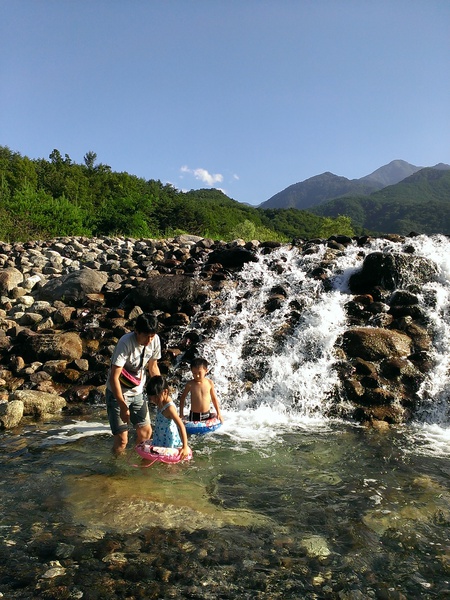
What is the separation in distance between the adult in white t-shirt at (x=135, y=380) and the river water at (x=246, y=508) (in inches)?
18.5

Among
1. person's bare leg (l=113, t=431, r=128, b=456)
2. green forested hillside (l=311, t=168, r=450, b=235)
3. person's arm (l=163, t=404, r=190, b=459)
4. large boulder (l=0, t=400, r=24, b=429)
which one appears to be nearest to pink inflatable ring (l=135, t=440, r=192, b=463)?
person's arm (l=163, t=404, r=190, b=459)

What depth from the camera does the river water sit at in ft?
12.1

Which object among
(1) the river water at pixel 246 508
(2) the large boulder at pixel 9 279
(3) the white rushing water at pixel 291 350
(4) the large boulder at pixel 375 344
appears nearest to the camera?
(1) the river water at pixel 246 508

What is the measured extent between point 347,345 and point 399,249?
5.77 meters

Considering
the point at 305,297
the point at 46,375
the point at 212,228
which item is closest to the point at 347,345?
the point at 305,297

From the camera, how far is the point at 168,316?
1184cm

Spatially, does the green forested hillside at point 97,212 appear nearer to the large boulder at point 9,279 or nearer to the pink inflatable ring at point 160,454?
the large boulder at point 9,279

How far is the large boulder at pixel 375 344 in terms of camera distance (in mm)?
9633

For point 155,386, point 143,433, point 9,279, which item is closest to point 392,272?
point 143,433

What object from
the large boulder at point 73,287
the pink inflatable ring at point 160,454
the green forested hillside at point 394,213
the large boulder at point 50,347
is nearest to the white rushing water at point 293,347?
the pink inflatable ring at point 160,454

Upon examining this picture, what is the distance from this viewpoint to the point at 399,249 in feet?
47.0

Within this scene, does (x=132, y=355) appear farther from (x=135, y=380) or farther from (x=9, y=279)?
(x=9, y=279)

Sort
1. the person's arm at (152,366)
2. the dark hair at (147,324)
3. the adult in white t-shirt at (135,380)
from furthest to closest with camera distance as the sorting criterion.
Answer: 1. the person's arm at (152,366)
2. the adult in white t-shirt at (135,380)
3. the dark hair at (147,324)

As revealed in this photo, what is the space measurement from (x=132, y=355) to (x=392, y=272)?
28.3 ft
